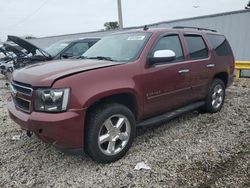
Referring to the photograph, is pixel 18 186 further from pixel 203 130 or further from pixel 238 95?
pixel 238 95

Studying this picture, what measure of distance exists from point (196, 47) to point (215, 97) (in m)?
1.31

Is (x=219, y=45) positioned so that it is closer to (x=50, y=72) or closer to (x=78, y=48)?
(x=50, y=72)

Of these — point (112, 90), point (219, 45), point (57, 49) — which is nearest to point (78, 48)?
point (57, 49)

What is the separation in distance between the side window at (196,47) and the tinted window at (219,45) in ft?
1.21

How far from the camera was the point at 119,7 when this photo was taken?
746 inches

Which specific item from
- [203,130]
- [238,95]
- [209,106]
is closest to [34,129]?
[203,130]

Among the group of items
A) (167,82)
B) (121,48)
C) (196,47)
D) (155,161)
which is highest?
(121,48)

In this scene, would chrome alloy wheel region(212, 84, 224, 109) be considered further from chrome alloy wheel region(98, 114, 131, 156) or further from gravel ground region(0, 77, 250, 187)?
chrome alloy wheel region(98, 114, 131, 156)

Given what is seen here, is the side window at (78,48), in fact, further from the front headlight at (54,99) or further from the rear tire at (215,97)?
the front headlight at (54,99)

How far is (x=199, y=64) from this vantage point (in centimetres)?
489

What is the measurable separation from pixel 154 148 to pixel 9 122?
3193 millimetres

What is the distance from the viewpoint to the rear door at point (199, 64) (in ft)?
Result: 15.7

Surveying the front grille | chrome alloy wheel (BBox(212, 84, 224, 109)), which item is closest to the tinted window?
A: chrome alloy wheel (BBox(212, 84, 224, 109))

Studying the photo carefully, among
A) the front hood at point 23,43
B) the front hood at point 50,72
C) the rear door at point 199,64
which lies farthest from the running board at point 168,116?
the front hood at point 23,43
